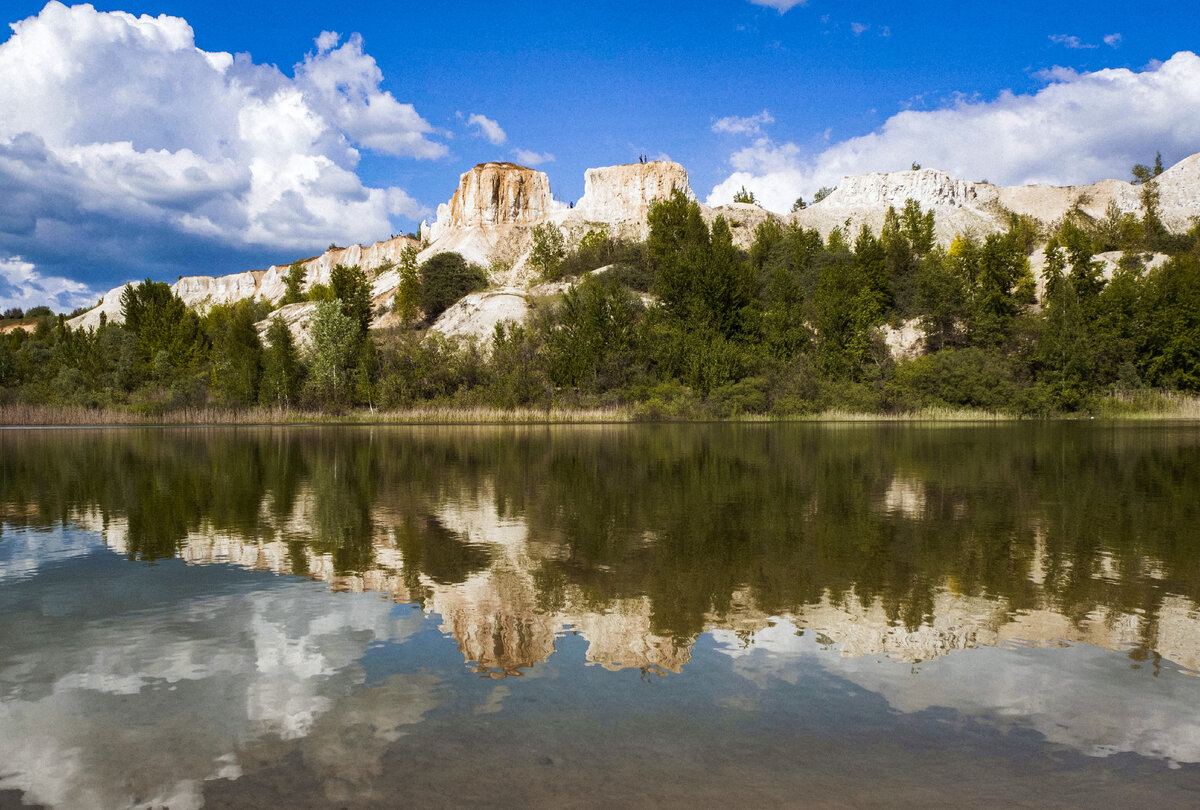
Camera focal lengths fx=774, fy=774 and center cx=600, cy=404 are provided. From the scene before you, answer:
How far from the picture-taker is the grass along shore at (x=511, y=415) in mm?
49625

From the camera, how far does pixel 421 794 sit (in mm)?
3189

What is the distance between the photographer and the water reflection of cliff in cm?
549

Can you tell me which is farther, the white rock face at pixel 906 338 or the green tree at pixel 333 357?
the white rock face at pixel 906 338

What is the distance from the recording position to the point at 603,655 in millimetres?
4887

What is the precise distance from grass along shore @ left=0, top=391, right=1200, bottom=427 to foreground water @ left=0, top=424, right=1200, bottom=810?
1549 inches

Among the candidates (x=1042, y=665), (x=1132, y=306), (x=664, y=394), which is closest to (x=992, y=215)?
(x=1132, y=306)

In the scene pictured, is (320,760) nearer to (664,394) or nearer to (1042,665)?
(1042,665)

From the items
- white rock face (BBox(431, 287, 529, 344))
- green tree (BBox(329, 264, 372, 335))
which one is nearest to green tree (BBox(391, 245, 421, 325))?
white rock face (BBox(431, 287, 529, 344))

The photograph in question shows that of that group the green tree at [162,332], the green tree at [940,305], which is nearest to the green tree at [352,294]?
the green tree at [162,332]

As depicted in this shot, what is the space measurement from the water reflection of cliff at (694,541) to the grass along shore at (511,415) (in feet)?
104

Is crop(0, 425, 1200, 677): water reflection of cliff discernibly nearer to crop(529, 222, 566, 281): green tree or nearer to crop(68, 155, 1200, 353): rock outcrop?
crop(529, 222, 566, 281): green tree

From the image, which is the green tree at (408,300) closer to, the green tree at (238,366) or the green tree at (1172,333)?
the green tree at (238,366)

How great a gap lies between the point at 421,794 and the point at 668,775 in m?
1.04

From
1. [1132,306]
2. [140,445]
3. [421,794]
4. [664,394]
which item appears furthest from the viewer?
[1132,306]
